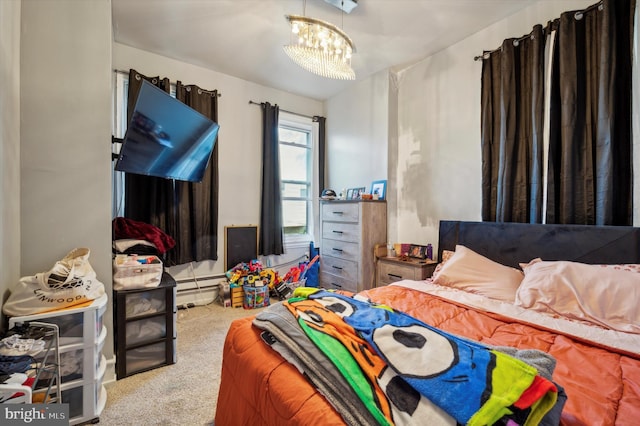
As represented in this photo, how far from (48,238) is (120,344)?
828 mm

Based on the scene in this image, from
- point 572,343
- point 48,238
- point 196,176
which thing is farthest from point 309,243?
point 572,343

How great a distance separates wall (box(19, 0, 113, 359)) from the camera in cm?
163

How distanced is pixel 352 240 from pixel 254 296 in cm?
131

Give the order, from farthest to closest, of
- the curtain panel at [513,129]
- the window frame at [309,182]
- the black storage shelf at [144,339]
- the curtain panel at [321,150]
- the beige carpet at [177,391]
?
the curtain panel at [321,150] → the window frame at [309,182] → the curtain panel at [513,129] → the black storage shelf at [144,339] → the beige carpet at [177,391]

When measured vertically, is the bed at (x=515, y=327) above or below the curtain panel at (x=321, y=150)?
below

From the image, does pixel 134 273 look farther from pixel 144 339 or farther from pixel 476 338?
pixel 476 338

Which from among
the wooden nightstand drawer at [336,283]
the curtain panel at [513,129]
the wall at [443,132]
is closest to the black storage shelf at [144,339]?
the wooden nightstand drawer at [336,283]

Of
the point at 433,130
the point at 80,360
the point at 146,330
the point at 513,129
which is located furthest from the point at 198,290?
the point at 513,129

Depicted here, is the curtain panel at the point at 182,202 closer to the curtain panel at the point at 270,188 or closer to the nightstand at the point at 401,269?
the curtain panel at the point at 270,188

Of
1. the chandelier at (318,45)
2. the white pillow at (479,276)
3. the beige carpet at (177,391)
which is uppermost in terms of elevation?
the chandelier at (318,45)

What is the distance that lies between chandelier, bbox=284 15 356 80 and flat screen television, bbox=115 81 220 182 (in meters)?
1.02

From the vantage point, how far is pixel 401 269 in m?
2.85

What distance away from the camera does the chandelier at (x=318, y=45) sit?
6.42 ft

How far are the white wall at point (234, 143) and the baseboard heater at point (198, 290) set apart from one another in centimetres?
6
